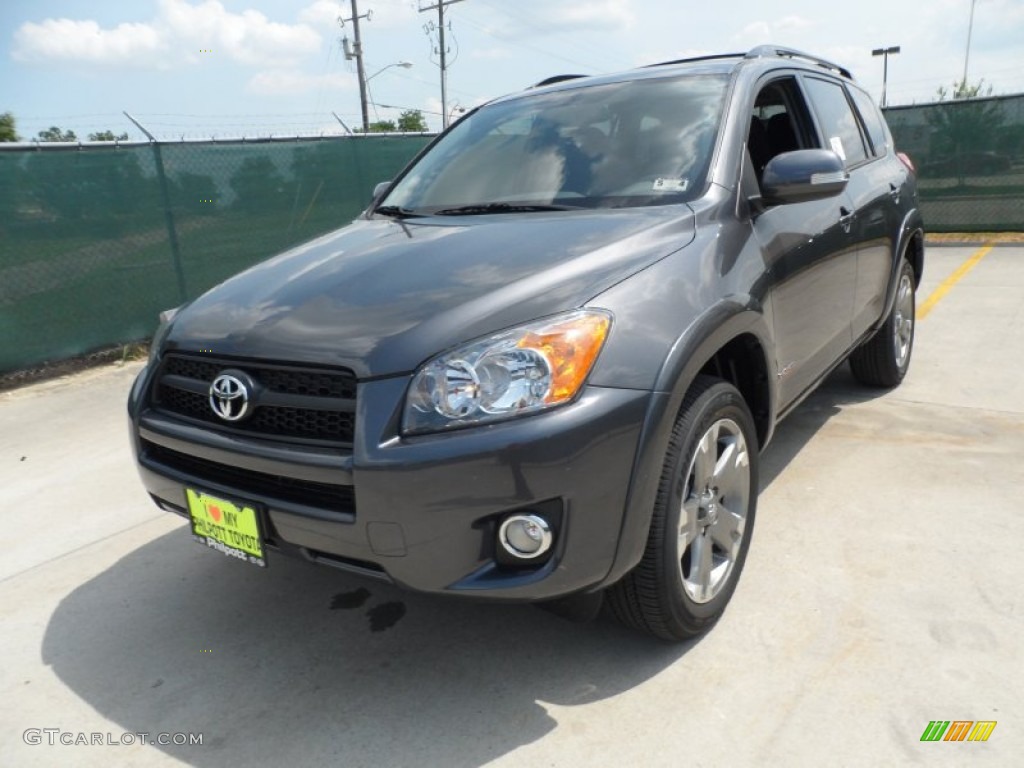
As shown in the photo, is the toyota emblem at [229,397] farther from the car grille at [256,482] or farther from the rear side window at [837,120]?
the rear side window at [837,120]

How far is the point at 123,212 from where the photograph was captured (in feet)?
23.3

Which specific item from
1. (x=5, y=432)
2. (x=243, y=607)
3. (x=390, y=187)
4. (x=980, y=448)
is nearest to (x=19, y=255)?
(x=5, y=432)

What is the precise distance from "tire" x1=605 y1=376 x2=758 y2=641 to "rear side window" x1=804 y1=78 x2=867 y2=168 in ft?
6.26

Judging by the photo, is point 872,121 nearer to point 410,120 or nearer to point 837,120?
point 837,120

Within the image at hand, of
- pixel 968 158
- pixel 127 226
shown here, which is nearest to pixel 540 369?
pixel 127 226

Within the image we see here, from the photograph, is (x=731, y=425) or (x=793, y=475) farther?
(x=793, y=475)

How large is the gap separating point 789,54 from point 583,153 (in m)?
1.56

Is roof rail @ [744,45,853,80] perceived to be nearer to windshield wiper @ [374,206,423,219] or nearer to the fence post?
windshield wiper @ [374,206,423,219]

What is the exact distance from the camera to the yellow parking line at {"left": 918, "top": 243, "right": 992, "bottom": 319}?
729cm

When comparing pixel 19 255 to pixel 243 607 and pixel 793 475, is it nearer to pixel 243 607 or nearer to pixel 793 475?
pixel 243 607

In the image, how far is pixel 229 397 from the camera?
7.57 feet

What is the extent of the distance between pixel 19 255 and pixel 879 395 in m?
6.20

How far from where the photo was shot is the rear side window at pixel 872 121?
466cm

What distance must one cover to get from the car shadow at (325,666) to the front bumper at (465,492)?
193 mm
